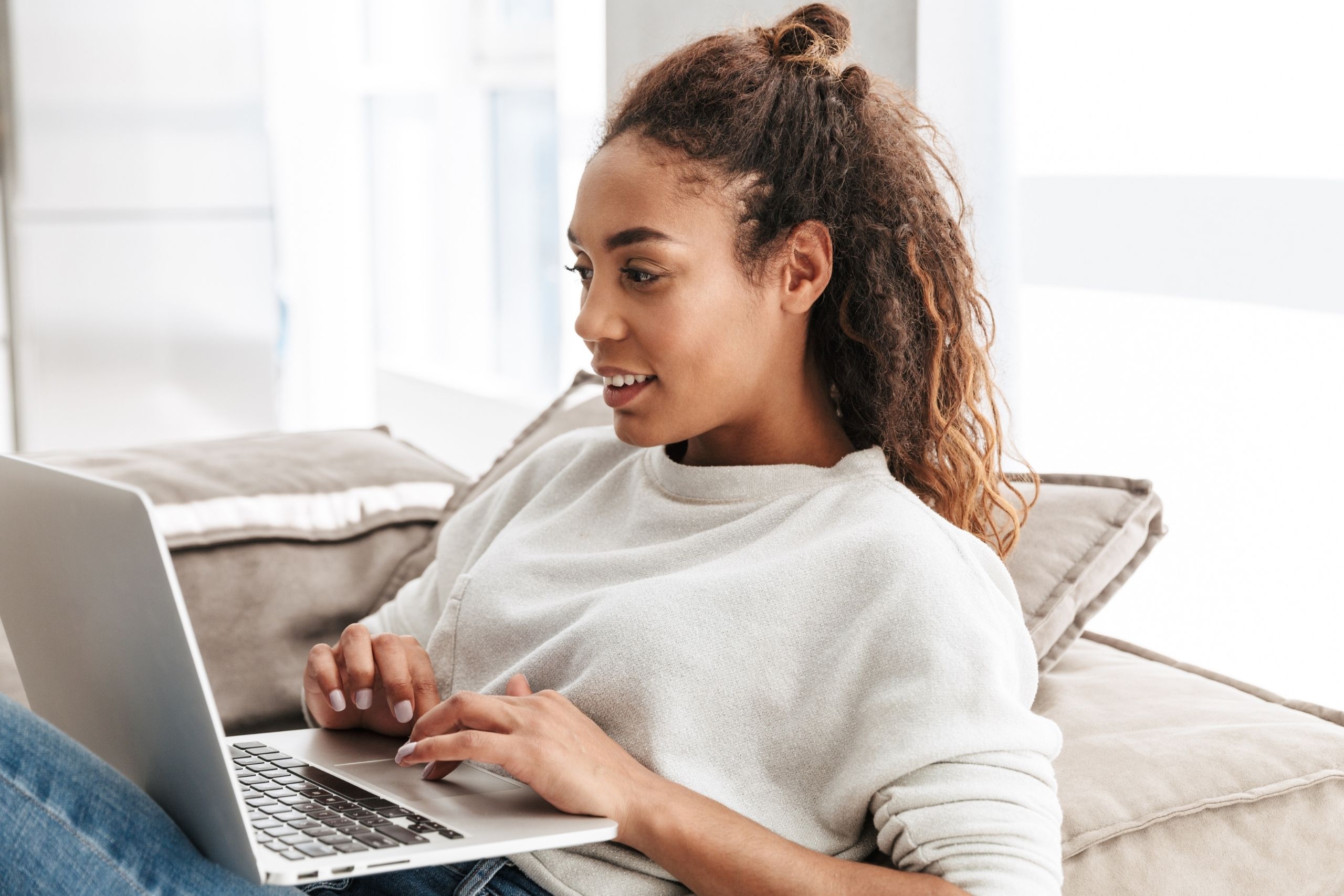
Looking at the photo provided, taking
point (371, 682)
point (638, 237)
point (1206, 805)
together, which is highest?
point (638, 237)

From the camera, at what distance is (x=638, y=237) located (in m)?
1.07

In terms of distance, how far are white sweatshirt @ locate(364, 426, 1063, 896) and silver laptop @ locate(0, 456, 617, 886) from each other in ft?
0.38

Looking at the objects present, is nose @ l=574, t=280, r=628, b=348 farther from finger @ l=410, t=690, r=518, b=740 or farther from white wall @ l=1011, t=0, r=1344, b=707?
white wall @ l=1011, t=0, r=1344, b=707

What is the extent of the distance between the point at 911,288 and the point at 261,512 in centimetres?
82

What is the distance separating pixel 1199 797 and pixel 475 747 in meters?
0.61

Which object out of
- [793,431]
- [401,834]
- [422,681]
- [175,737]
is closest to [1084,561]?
[793,431]

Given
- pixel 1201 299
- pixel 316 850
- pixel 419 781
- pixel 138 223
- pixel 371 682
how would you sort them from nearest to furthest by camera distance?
pixel 316 850 < pixel 419 781 < pixel 371 682 < pixel 1201 299 < pixel 138 223

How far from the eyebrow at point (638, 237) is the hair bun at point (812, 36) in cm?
20

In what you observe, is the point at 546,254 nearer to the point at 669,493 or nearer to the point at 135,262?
the point at 135,262

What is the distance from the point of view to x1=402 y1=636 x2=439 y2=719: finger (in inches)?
42.8

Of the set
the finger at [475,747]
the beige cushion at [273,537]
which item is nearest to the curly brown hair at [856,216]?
the finger at [475,747]

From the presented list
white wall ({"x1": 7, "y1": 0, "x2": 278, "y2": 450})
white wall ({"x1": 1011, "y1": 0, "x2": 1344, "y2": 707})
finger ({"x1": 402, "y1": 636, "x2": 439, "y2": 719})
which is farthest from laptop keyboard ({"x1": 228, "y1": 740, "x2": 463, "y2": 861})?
white wall ({"x1": 7, "y1": 0, "x2": 278, "y2": 450})

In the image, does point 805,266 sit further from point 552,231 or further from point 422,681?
point 552,231

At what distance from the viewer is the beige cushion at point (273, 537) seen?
1.48 metres
